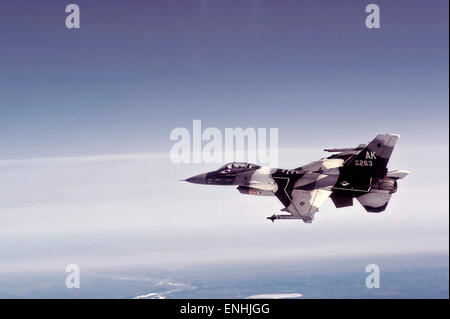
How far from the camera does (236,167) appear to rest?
43500 mm

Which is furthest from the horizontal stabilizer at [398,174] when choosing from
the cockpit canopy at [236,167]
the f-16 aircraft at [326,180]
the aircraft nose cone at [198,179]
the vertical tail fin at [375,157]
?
the aircraft nose cone at [198,179]

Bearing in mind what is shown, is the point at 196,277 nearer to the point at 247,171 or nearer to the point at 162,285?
the point at 162,285

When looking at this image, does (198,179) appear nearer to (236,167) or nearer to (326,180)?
(236,167)

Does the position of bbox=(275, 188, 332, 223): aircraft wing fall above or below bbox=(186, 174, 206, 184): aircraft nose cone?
below

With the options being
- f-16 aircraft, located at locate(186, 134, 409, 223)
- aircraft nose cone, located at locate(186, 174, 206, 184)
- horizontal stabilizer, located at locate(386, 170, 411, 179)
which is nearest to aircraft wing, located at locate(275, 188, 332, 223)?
f-16 aircraft, located at locate(186, 134, 409, 223)

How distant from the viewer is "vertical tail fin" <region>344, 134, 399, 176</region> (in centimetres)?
4131

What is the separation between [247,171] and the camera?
4322cm

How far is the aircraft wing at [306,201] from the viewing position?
134ft

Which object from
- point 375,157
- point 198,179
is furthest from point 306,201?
point 198,179

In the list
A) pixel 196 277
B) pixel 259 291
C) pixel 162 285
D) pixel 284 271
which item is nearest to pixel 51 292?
pixel 162 285

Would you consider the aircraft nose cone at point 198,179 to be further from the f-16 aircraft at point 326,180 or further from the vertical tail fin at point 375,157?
the vertical tail fin at point 375,157

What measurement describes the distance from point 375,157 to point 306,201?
315 inches

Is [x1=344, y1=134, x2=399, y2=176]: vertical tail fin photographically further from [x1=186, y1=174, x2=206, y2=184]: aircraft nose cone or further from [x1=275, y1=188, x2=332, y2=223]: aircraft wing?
[x1=186, y1=174, x2=206, y2=184]: aircraft nose cone

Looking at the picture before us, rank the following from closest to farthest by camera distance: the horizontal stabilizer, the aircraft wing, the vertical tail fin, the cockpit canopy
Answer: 1. the aircraft wing
2. the vertical tail fin
3. the horizontal stabilizer
4. the cockpit canopy
